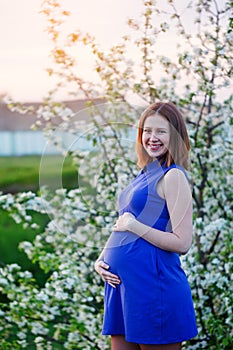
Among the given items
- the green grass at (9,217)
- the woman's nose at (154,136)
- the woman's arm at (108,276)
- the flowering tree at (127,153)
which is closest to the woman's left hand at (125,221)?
the woman's arm at (108,276)

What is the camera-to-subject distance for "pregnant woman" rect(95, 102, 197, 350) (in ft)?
7.34

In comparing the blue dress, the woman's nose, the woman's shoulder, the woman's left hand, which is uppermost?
the woman's nose

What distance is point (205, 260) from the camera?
3.76m

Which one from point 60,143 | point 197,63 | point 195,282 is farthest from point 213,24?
point 195,282

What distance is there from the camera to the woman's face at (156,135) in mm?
2285

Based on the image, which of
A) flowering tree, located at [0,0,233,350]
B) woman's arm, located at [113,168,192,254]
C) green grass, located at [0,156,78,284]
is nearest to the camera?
woman's arm, located at [113,168,192,254]

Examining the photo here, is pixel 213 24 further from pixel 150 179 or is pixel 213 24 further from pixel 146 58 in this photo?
pixel 150 179

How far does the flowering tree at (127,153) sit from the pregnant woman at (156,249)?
113cm

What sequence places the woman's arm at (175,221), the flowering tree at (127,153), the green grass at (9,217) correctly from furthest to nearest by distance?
the green grass at (9,217) → the flowering tree at (127,153) → the woman's arm at (175,221)

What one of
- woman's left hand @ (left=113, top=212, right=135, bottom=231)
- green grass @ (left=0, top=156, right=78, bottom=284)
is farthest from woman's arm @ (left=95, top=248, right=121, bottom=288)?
green grass @ (left=0, top=156, right=78, bottom=284)

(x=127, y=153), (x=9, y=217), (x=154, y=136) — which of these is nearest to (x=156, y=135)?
(x=154, y=136)

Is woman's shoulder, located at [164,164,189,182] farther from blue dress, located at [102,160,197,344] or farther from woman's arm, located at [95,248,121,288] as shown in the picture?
woman's arm, located at [95,248,121,288]

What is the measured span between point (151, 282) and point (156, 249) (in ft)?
0.32

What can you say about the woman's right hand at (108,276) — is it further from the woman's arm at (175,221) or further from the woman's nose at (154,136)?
the woman's nose at (154,136)
